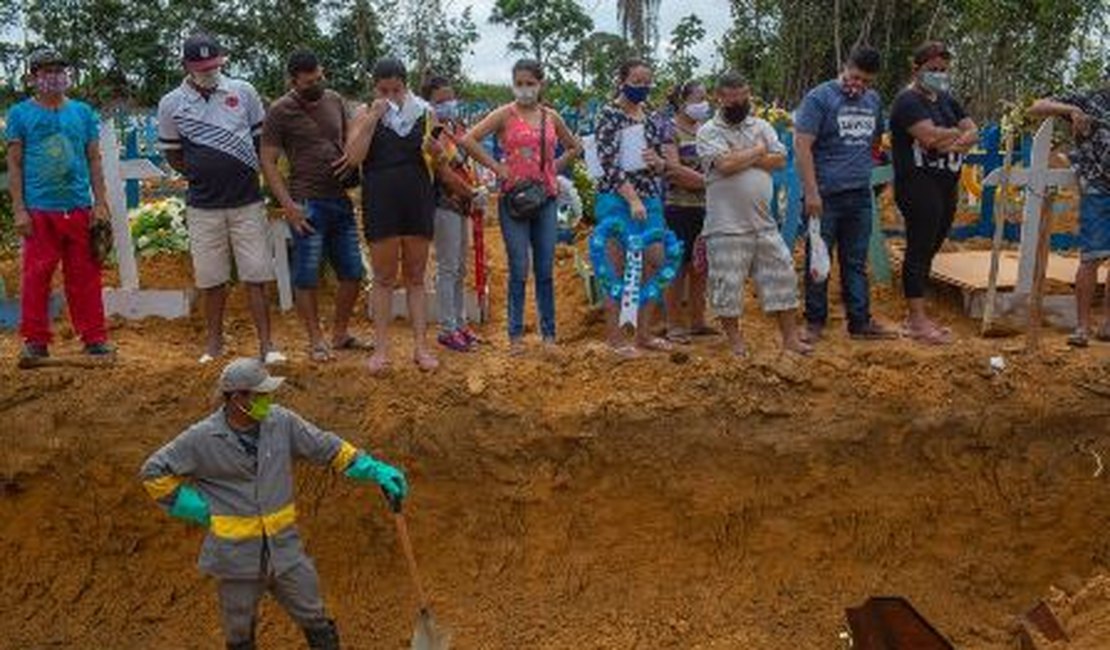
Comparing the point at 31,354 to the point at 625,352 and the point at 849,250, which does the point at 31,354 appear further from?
the point at 849,250

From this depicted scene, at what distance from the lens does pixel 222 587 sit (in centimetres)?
541

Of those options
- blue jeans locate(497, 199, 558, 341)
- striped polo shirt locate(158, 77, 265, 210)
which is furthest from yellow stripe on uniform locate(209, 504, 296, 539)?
A: blue jeans locate(497, 199, 558, 341)

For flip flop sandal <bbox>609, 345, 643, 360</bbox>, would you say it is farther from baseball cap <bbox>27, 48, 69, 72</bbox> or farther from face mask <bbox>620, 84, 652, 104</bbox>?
baseball cap <bbox>27, 48, 69, 72</bbox>

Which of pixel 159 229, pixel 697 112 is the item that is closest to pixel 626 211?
pixel 697 112

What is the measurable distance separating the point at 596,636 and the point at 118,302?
399 centimetres

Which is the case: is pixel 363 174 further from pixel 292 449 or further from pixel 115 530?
pixel 115 530

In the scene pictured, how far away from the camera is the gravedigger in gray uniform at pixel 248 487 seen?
518 centimetres

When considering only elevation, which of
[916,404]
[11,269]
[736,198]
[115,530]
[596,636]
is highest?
[736,198]

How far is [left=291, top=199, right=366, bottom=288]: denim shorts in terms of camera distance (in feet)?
21.8

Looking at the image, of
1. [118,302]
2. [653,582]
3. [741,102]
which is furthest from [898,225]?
[118,302]

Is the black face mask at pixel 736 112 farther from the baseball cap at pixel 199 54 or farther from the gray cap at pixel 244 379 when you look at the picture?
the gray cap at pixel 244 379

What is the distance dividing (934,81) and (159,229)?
561cm

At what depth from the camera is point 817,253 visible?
6.88m

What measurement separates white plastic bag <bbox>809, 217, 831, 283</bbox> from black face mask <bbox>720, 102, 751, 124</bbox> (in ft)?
2.49
